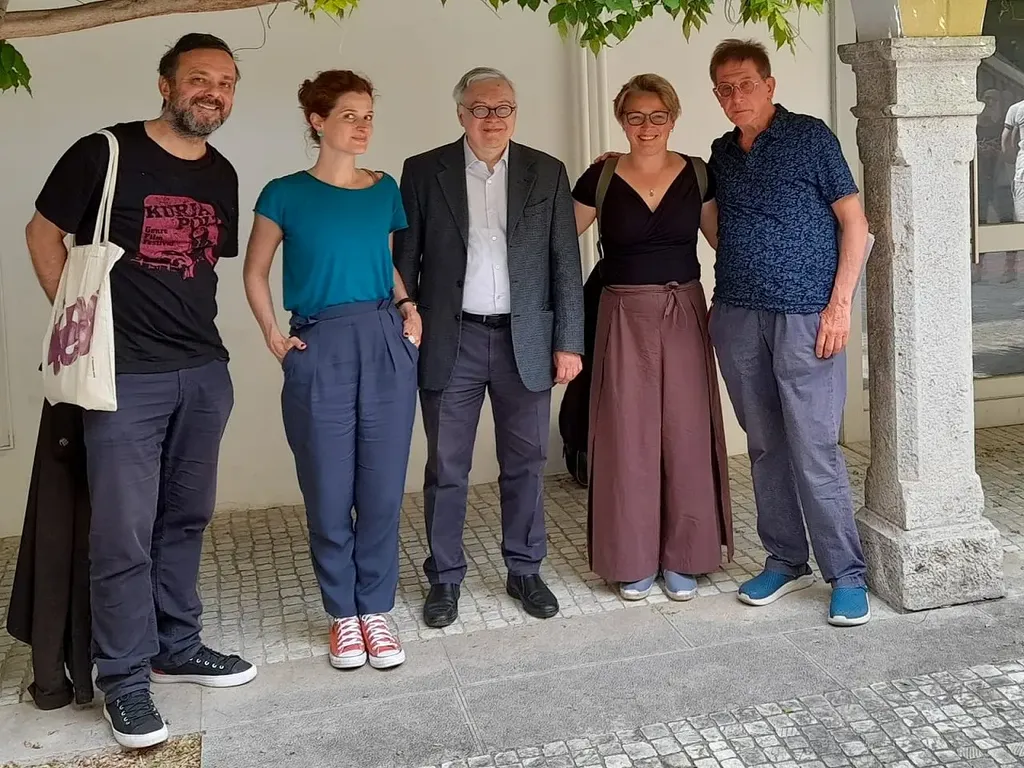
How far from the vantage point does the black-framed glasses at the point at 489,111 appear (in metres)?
3.79

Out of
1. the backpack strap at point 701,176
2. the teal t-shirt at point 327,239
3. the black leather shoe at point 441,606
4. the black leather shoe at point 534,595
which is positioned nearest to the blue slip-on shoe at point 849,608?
the black leather shoe at point 534,595

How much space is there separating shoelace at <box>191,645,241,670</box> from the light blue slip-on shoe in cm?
140

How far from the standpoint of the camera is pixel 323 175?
3.63 metres

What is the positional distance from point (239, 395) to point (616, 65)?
2559 mm

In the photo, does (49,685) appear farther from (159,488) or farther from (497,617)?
(497,617)

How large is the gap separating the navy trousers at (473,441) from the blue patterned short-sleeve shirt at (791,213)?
849 millimetres

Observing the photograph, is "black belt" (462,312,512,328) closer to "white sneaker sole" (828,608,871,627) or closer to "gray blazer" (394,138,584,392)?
"gray blazer" (394,138,584,392)

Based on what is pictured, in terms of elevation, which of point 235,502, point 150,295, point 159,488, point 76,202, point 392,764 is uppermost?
point 76,202

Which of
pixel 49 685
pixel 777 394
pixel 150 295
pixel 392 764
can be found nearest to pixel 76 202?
pixel 150 295

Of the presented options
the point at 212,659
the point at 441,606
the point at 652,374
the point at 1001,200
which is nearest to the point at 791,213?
the point at 652,374

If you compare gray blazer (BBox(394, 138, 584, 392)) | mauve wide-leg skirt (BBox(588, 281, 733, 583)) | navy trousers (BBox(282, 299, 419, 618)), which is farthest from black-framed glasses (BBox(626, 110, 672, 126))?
navy trousers (BBox(282, 299, 419, 618))

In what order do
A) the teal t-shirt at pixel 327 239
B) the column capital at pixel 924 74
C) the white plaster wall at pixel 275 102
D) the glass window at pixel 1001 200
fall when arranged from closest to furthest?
the teal t-shirt at pixel 327 239 < the column capital at pixel 924 74 < the white plaster wall at pixel 275 102 < the glass window at pixel 1001 200

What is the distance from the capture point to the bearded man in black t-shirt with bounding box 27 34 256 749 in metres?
3.17

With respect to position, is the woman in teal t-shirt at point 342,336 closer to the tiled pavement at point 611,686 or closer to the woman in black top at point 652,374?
the tiled pavement at point 611,686
